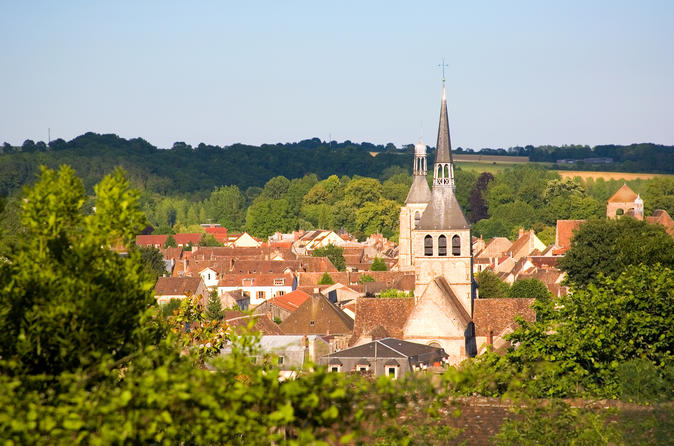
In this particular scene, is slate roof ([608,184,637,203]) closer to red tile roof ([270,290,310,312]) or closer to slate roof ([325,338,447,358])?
red tile roof ([270,290,310,312])

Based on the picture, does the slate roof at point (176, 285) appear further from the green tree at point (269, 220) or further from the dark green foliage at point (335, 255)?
the green tree at point (269, 220)

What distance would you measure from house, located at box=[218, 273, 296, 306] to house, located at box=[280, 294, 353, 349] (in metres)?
24.3

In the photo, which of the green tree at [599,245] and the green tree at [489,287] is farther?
the green tree at [489,287]

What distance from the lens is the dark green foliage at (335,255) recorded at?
87.0 m

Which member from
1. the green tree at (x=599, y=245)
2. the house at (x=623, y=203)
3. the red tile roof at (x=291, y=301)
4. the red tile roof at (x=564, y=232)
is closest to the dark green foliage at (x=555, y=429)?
the green tree at (x=599, y=245)

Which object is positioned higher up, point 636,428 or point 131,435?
point 131,435

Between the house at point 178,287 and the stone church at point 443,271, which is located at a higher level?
the stone church at point 443,271

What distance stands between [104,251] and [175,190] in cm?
18787

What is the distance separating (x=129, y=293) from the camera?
35.5 feet

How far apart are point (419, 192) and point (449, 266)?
25.2 metres

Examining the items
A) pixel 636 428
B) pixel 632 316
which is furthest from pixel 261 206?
pixel 636 428

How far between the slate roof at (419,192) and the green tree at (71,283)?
5652cm

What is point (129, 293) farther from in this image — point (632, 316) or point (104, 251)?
point (632, 316)

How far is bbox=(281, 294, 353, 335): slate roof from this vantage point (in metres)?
46.5
